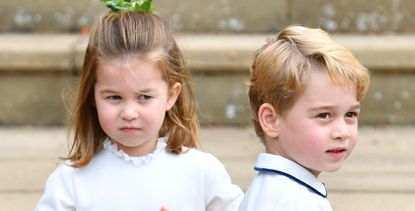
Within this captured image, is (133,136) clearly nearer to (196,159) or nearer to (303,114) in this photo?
(196,159)

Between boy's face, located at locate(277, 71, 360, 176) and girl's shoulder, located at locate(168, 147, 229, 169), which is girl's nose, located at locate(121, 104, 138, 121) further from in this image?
boy's face, located at locate(277, 71, 360, 176)

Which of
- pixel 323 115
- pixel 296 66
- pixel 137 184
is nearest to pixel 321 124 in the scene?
pixel 323 115

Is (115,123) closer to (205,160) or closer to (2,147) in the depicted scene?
(205,160)

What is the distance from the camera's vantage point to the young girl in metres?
A: 3.77

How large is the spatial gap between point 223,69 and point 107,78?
2.67 metres

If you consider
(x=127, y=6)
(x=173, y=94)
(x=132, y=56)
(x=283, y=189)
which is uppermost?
(x=127, y=6)

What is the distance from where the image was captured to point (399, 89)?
6.50 meters

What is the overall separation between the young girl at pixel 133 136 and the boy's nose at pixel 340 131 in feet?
2.42

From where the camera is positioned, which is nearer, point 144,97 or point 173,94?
point 144,97

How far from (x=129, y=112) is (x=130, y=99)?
0.16 ft

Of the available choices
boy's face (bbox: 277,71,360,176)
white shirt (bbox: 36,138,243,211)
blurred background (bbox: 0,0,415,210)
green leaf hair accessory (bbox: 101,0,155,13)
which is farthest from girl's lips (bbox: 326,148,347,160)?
blurred background (bbox: 0,0,415,210)

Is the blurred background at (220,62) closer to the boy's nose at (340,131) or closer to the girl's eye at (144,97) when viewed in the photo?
the girl's eye at (144,97)

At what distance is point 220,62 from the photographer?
6.36 meters

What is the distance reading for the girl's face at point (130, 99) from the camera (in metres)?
3.73
